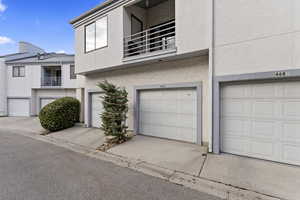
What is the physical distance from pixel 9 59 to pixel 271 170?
26.8 metres

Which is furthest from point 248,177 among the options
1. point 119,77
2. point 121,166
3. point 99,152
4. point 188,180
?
point 119,77

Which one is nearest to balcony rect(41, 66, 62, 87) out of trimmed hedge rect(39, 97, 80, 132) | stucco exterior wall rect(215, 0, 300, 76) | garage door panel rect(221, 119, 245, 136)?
trimmed hedge rect(39, 97, 80, 132)

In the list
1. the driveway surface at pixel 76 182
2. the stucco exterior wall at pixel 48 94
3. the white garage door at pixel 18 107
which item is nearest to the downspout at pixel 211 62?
the driveway surface at pixel 76 182

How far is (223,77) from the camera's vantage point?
517cm

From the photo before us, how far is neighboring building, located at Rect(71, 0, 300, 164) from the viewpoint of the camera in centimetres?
436

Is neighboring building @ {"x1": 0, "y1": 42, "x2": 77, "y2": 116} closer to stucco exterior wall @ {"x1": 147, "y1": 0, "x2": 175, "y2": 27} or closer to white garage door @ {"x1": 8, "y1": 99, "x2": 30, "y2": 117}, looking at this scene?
white garage door @ {"x1": 8, "y1": 99, "x2": 30, "y2": 117}

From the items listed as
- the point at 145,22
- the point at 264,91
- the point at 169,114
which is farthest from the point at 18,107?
the point at 264,91

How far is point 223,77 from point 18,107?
75.6 feet

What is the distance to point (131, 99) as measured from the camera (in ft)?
27.4

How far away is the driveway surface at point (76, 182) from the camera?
10.8 feet

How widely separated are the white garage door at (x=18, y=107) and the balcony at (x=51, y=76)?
119 inches

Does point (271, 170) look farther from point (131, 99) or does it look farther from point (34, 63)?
point (34, 63)

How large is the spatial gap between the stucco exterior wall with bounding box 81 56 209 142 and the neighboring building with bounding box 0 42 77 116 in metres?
11.8

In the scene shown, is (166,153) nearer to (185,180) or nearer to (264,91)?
(185,180)
